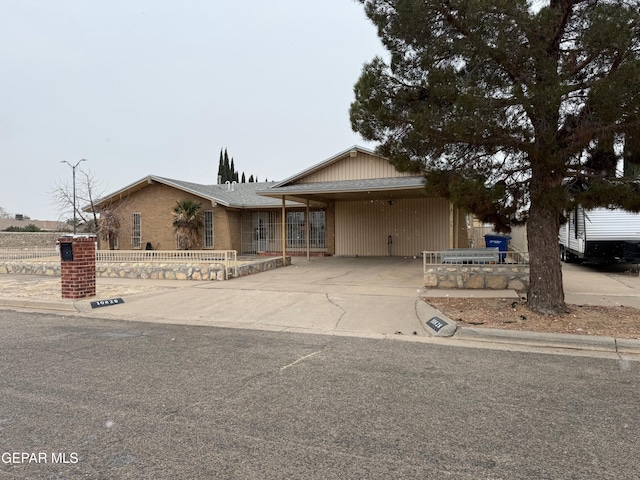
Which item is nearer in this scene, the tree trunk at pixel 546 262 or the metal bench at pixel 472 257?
the tree trunk at pixel 546 262

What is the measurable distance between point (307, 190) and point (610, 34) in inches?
443

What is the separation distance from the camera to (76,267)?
32.6ft

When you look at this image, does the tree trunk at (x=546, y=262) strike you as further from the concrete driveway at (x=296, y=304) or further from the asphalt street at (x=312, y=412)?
the concrete driveway at (x=296, y=304)

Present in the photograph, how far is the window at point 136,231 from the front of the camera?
76.2 ft

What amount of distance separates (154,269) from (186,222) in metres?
7.51

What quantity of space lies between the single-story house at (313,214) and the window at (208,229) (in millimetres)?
51

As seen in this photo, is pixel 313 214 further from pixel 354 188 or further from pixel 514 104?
pixel 514 104

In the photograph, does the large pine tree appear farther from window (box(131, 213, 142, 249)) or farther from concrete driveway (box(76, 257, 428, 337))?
window (box(131, 213, 142, 249))

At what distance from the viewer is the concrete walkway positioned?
670 centimetres

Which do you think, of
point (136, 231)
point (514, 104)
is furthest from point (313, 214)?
point (514, 104)

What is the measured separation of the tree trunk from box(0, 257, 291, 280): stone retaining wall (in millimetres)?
8683

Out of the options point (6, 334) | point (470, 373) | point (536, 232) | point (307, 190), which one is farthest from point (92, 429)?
point (307, 190)

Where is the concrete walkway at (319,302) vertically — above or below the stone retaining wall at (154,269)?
below

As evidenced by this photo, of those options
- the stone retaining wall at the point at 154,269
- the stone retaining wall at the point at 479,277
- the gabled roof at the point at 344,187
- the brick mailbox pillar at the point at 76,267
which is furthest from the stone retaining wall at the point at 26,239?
the stone retaining wall at the point at 479,277
